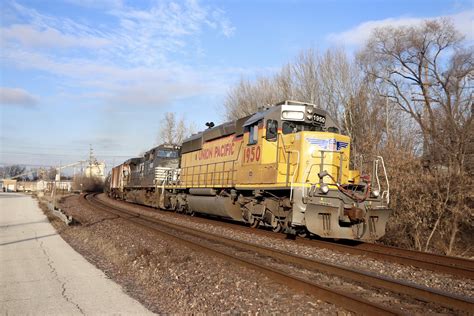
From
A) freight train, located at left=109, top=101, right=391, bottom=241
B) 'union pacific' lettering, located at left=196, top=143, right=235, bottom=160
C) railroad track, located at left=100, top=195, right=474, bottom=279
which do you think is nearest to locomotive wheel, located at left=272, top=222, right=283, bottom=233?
freight train, located at left=109, top=101, right=391, bottom=241

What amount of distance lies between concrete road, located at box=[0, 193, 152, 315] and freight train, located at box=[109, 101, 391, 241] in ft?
17.6

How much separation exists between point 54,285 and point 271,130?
7.68 meters

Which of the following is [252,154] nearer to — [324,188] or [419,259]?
[324,188]

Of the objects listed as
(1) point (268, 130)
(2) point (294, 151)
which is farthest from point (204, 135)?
(2) point (294, 151)

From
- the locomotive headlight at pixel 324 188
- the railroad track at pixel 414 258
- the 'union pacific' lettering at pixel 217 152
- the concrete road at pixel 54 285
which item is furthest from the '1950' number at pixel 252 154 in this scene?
the concrete road at pixel 54 285

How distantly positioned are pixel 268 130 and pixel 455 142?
23.8 feet

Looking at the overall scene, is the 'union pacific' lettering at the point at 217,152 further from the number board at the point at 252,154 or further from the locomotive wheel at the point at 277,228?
the locomotive wheel at the point at 277,228

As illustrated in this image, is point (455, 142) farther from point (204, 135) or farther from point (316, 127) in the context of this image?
point (204, 135)

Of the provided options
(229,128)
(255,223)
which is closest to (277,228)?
(255,223)

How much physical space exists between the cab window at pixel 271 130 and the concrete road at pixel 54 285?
240 inches

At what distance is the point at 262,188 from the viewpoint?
41.2ft

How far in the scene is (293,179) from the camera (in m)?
11.2

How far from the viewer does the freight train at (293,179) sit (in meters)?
10.9

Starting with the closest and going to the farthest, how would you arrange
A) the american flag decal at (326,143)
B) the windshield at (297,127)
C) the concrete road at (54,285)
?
the concrete road at (54,285), the american flag decal at (326,143), the windshield at (297,127)
